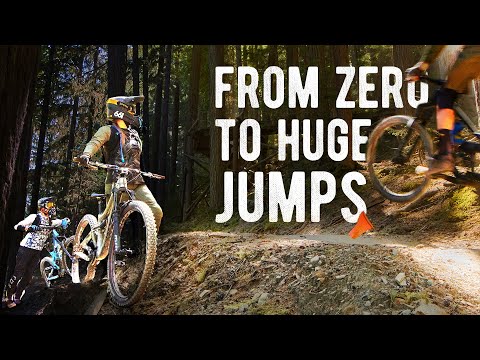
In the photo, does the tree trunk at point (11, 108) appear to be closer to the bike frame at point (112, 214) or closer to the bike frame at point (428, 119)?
the bike frame at point (112, 214)

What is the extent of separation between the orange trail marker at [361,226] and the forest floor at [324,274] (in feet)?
0.76

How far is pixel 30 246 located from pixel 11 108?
166cm

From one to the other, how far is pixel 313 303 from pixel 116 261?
2028 millimetres

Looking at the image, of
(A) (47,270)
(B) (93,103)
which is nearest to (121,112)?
(A) (47,270)

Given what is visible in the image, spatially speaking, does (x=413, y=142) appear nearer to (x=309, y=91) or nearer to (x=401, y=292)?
(x=401, y=292)

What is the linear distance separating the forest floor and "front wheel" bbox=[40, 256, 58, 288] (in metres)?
0.12

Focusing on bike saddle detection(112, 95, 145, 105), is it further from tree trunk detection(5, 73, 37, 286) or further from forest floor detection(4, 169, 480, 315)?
forest floor detection(4, 169, 480, 315)

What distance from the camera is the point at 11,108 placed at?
15.1 ft

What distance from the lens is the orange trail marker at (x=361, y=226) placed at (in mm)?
7176

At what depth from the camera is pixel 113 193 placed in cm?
481

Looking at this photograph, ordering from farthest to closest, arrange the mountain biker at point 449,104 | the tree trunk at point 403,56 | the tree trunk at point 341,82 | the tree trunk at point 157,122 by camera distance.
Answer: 1. the tree trunk at point 157,122
2. the tree trunk at point 403,56
3. the tree trunk at point 341,82
4. the mountain biker at point 449,104

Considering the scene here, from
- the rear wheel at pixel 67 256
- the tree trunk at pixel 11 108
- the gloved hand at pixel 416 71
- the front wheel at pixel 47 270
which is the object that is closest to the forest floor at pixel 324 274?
the front wheel at pixel 47 270

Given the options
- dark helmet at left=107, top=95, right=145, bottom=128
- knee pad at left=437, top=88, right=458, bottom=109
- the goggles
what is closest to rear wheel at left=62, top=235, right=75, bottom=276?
the goggles

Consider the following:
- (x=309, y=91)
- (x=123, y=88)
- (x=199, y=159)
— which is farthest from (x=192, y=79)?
(x=123, y=88)
